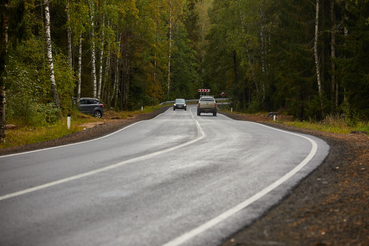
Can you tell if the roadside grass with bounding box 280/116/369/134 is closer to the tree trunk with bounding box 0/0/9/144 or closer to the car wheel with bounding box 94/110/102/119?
the tree trunk with bounding box 0/0/9/144

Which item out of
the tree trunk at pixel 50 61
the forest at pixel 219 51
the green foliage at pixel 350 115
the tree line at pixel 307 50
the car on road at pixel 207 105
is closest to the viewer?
the forest at pixel 219 51

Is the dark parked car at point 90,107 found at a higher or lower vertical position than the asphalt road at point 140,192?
higher

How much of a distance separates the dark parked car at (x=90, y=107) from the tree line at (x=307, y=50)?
15037mm

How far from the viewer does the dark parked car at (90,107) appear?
91.4 feet

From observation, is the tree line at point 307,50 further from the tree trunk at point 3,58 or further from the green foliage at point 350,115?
the tree trunk at point 3,58

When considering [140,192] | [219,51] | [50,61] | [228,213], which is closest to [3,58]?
[50,61]

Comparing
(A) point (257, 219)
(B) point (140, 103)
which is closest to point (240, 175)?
(A) point (257, 219)

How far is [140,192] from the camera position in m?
5.82

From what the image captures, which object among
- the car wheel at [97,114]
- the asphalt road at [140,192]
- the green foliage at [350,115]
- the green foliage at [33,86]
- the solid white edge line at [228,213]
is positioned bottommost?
the car wheel at [97,114]

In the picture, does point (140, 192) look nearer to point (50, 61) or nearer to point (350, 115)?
point (50, 61)

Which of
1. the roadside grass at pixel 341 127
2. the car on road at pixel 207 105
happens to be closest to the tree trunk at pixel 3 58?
the roadside grass at pixel 341 127

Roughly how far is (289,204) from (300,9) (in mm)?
27662

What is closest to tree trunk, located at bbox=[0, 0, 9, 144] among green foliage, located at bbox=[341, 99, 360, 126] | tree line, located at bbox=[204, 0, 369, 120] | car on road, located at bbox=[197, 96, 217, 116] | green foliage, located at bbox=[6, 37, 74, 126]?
green foliage, located at bbox=[6, 37, 74, 126]

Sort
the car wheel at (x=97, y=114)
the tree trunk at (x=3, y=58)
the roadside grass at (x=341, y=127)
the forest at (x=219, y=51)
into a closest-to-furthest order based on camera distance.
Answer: the tree trunk at (x=3, y=58) < the roadside grass at (x=341, y=127) < the forest at (x=219, y=51) < the car wheel at (x=97, y=114)
